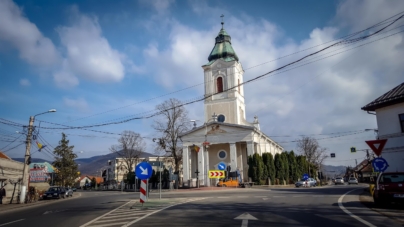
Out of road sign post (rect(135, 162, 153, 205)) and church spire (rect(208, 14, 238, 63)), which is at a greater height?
church spire (rect(208, 14, 238, 63))

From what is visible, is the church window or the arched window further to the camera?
the arched window

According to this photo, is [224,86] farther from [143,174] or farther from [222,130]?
[143,174]

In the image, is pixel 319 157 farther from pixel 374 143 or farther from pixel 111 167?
pixel 111 167

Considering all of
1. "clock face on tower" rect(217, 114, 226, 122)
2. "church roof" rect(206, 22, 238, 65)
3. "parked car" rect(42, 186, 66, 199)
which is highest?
"church roof" rect(206, 22, 238, 65)

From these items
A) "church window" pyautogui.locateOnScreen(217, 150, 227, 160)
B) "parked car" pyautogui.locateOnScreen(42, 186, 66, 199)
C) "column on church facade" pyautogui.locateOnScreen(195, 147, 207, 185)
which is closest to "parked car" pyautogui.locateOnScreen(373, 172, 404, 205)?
"parked car" pyautogui.locateOnScreen(42, 186, 66, 199)

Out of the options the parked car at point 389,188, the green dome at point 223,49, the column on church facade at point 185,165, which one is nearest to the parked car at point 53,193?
the column on church facade at point 185,165

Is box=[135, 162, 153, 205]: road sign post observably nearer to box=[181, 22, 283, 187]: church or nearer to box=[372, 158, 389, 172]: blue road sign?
box=[372, 158, 389, 172]: blue road sign

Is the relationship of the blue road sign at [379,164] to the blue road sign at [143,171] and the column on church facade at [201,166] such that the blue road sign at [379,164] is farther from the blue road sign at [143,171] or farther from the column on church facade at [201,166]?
the column on church facade at [201,166]

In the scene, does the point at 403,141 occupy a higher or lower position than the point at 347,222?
higher

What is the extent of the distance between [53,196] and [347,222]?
31182 millimetres

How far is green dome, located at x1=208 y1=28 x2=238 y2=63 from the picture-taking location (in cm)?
5634

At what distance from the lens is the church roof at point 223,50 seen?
56.3 m

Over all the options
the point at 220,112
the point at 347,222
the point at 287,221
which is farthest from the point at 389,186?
the point at 220,112

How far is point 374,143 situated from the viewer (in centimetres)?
1502
